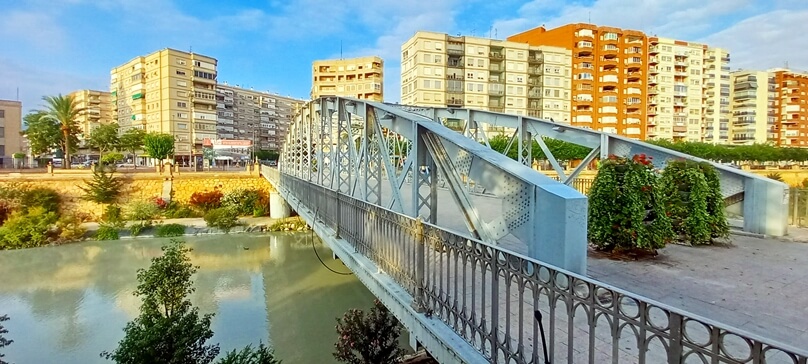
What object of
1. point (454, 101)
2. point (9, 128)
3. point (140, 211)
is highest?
point (454, 101)

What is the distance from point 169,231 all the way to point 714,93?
7465cm

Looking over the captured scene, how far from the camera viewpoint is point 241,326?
36.1ft

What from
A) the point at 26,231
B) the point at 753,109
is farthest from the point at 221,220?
the point at 753,109

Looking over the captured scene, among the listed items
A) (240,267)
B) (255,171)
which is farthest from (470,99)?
(240,267)

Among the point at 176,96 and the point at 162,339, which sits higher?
the point at 176,96

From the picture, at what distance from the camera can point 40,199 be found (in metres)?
25.4

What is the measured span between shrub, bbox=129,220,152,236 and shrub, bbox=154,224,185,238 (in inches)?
34.8

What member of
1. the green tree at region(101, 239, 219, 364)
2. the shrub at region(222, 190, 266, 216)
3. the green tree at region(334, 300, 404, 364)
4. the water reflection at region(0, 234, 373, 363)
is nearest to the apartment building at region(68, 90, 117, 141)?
the shrub at region(222, 190, 266, 216)

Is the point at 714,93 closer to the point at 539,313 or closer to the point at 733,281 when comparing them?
the point at 733,281

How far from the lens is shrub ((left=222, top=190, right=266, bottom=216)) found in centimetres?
2892

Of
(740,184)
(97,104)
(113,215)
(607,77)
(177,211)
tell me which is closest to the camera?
(740,184)

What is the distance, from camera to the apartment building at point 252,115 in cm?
7006

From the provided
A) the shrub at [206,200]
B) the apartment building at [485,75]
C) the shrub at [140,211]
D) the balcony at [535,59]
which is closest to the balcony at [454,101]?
the apartment building at [485,75]

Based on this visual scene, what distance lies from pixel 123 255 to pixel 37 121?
32.9 m
